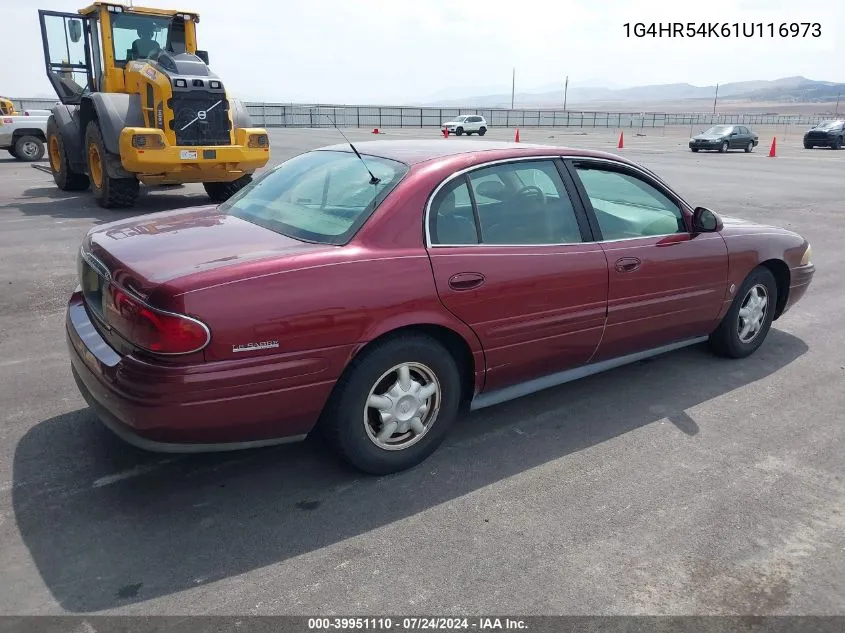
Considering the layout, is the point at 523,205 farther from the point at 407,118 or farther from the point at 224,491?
the point at 407,118

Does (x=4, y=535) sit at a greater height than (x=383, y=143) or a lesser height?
lesser

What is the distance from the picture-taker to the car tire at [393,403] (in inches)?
125

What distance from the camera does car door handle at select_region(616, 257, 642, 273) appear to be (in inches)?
159

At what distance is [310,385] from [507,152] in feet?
5.64

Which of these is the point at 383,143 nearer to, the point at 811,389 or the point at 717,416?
the point at 717,416

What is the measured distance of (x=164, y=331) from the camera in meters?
2.78

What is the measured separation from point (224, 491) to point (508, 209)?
79.0 inches

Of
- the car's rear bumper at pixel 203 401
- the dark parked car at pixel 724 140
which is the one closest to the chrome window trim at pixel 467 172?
the car's rear bumper at pixel 203 401

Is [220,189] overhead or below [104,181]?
below

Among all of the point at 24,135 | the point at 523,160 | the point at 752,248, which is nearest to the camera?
Answer: the point at 523,160

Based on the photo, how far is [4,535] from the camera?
2.88 m

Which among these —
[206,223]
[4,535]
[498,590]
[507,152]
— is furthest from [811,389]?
[4,535]

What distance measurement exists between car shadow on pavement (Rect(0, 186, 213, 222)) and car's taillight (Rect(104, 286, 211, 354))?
791 centimetres

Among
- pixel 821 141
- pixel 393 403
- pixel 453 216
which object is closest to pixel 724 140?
pixel 821 141
